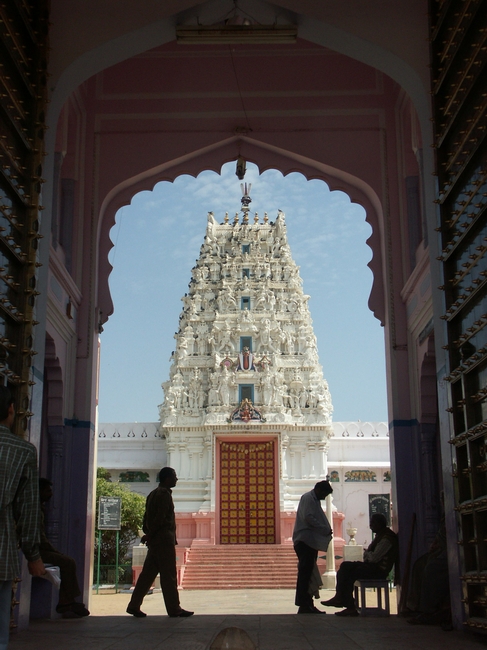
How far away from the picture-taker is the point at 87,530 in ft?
29.5

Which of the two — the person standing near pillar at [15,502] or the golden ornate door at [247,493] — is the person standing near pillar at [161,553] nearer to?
the person standing near pillar at [15,502]

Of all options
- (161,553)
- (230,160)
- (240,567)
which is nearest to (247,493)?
(240,567)

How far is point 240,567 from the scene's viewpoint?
70.0ft

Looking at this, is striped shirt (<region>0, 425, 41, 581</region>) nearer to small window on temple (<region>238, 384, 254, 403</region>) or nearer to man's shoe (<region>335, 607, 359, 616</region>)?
man's shoe (<region>335, 607, 359, 616</region>)

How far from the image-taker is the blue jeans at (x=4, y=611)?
3.29 m

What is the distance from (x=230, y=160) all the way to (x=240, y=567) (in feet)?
46.4

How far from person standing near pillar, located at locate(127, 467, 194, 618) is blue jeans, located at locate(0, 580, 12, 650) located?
380cm

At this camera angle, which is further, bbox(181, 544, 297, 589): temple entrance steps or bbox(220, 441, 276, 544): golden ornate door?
bbox(220, 441, 276, 544): golden ornate door

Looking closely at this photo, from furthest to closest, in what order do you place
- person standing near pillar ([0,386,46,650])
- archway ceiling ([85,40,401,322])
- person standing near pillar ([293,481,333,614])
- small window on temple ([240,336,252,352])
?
small window on temple ([240,336,252,352]) → archway ceiling ([85,40,401,322]) → person standing near pillar ([293,481,333,614]) → person standing near pillar ([0,386,46,650])

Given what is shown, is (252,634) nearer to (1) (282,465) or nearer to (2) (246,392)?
(1) (282,465)

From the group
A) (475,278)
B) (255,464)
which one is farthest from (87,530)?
(255,464)

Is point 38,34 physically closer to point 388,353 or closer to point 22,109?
point 22,109

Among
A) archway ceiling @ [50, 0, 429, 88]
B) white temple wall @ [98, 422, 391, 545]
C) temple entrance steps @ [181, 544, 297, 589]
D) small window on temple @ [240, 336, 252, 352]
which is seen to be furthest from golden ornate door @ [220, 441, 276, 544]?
archway ceiling @ [50, 0, 429, 88]

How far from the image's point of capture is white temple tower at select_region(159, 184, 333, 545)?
2519 cm
